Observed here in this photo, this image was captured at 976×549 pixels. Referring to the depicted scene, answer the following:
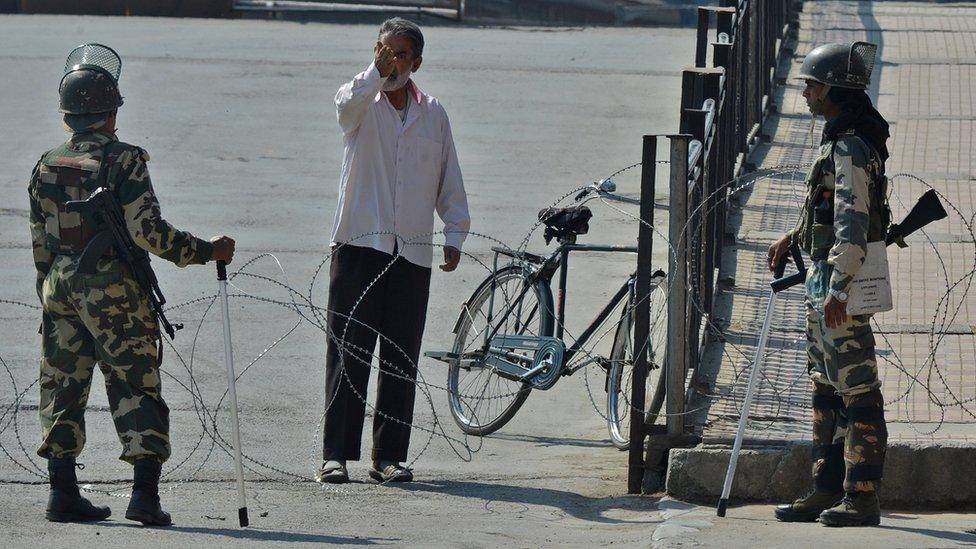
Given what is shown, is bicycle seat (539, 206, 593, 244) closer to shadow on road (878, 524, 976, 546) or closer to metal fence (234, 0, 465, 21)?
shadow on road (878, 524, 976, 546)

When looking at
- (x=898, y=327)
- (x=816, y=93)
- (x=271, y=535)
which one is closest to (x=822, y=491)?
(x=816, y=93)

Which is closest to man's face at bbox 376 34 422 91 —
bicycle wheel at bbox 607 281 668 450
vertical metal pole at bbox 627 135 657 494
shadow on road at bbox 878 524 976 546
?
vertical metal pole at bbox 627 135 657 494

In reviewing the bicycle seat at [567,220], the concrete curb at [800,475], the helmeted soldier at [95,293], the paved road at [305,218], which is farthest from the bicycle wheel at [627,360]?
the helmeted soldier at [95,293]

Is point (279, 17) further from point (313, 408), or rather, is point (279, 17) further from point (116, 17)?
point (313, 408)

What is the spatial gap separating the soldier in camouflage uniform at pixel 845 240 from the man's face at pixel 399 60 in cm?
178

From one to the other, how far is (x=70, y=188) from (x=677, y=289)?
2534mm

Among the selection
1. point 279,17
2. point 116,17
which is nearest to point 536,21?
point 279,17

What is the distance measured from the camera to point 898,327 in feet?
27.2

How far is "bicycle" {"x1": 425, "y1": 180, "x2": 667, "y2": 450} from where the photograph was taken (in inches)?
287

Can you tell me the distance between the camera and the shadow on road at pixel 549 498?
6375mm

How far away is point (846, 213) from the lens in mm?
5676

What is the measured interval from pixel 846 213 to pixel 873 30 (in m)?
14.1

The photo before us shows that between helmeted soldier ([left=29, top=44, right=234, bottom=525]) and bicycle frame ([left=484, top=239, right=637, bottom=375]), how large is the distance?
6.30ft

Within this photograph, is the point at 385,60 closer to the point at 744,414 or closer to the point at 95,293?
the point at 95,293
